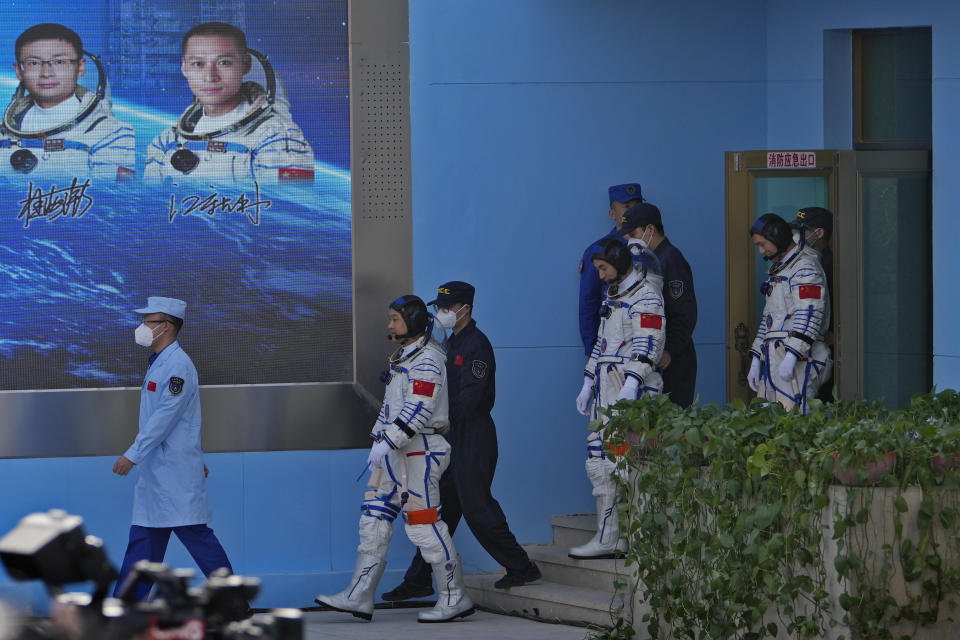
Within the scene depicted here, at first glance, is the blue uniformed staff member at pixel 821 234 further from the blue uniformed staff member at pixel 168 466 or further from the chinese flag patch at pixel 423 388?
the blue uniformed staff member at pixel 168 466

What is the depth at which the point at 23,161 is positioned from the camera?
9.00m

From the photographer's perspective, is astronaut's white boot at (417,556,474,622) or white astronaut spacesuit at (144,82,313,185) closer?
astronaut's white boot at (417,556,474,622)

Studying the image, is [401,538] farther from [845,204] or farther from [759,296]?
[845,204]

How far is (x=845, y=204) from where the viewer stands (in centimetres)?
960

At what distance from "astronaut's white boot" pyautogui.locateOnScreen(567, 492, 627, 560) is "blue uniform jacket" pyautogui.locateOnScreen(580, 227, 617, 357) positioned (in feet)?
3.65

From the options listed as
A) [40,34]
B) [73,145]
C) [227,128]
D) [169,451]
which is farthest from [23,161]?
[169,451]

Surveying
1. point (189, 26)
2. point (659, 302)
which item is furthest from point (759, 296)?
point (189, 26)

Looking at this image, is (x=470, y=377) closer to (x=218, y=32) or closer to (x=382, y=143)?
(x=382, y=143)

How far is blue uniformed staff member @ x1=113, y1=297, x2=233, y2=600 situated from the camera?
8039 millimetres

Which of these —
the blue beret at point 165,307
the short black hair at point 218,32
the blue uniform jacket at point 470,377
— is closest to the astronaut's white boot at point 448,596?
the blue uniform jacket at point 470,377

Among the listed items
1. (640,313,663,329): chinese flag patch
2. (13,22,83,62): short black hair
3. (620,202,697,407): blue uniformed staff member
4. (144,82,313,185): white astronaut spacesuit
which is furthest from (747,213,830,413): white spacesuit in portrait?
(13,22,83,62): short black hair

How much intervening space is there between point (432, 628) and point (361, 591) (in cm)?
45

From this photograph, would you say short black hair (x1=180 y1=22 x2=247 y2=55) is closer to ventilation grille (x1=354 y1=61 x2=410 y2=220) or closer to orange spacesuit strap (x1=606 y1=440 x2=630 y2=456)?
ventilation grille (x1=354 y1=61 x2=410 y2=220)

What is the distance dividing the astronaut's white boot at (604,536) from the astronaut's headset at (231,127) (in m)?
3.19
